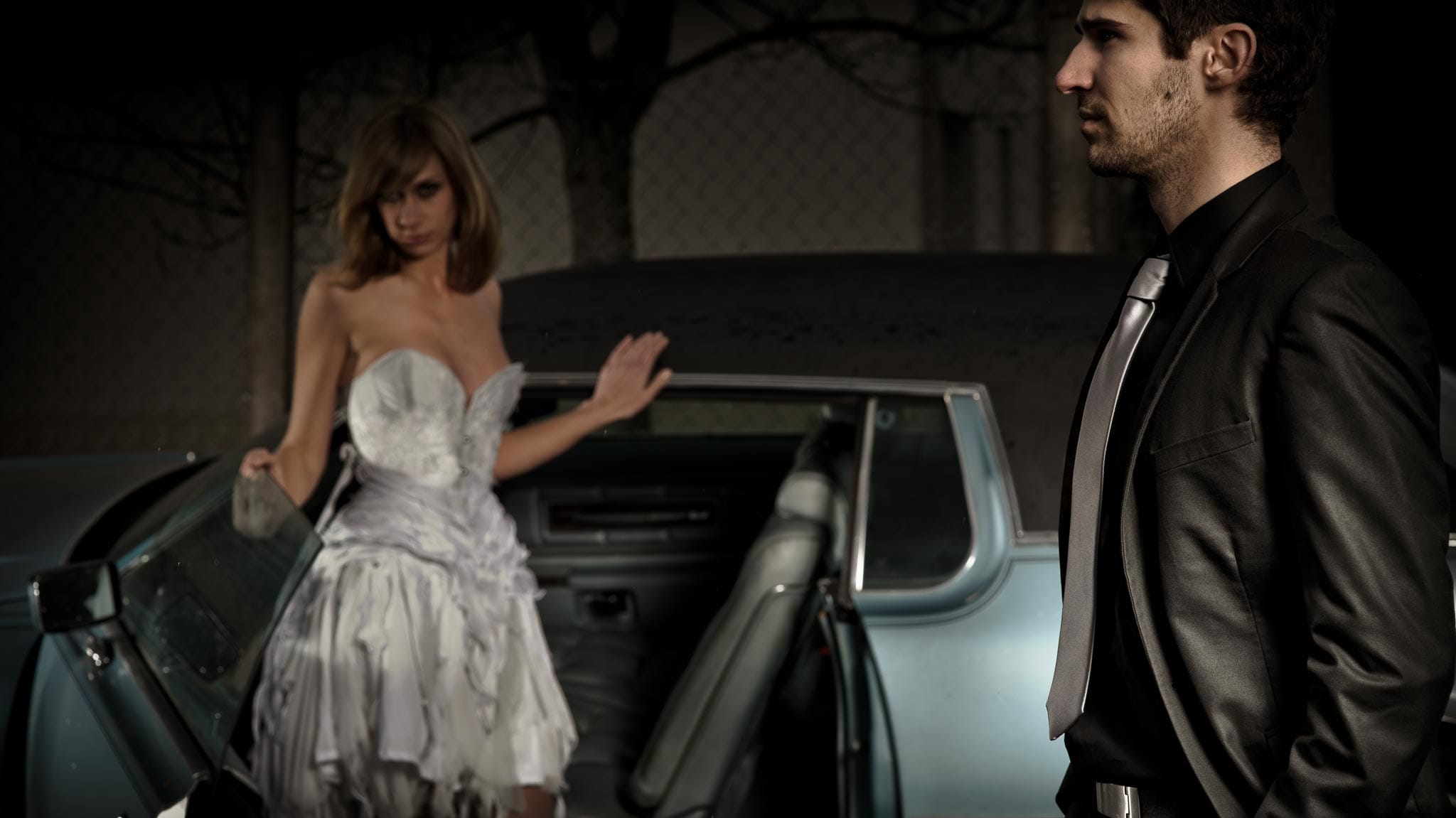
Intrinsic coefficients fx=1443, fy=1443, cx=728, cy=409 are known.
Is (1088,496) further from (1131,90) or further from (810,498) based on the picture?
(810,498)

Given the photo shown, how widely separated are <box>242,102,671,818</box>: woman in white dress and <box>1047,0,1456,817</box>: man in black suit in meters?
1.11

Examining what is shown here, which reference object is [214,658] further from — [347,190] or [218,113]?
[218,113]

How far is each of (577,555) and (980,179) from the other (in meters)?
2.54

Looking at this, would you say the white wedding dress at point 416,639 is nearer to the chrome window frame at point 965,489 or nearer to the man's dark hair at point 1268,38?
the chrome window frame at point 965,489

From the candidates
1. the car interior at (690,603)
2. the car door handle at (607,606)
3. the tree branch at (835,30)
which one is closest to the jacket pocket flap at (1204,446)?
the car interior at (690,603)

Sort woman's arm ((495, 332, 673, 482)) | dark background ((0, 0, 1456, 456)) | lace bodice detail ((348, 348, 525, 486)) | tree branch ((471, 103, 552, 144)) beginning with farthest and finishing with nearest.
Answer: dark background ((0, 0, 1456, 456)) → tree branch ((471, 103, 552, 144)) → lace bodice detail ((348, 348, 525, 486)) → woman's arm ((495, 332, 673, 482))

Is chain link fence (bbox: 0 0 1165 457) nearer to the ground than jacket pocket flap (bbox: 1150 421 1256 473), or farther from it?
farther from it

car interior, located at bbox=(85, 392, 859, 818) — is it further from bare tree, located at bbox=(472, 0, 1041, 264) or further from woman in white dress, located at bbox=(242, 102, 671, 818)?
bare tree, located at bbox=(472, 0, 1041, 264)

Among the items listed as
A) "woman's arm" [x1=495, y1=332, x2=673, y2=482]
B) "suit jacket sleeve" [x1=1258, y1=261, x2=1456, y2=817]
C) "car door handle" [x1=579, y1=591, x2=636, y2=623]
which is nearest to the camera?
"suit jacket sleeve" [x1=1258, y1=261, x2=1456, y2=817]

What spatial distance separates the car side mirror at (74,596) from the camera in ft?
5.09

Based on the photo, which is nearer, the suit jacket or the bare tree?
the suit jacket

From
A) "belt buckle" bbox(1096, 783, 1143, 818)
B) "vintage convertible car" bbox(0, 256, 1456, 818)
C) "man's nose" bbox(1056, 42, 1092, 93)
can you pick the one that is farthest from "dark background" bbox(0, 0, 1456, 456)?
"belt buckle" bbox(1096, 783, 1143, 818)

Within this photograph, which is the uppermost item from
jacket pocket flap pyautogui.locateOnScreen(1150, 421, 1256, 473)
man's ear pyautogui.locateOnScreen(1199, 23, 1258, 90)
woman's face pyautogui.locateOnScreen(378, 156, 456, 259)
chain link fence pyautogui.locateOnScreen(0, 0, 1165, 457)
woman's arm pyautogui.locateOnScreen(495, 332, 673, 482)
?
chain link fence pyautogui.locateOnScreen(0, 0, 1165, 457)

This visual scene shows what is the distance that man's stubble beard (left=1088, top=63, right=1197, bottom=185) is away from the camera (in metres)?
1.10
